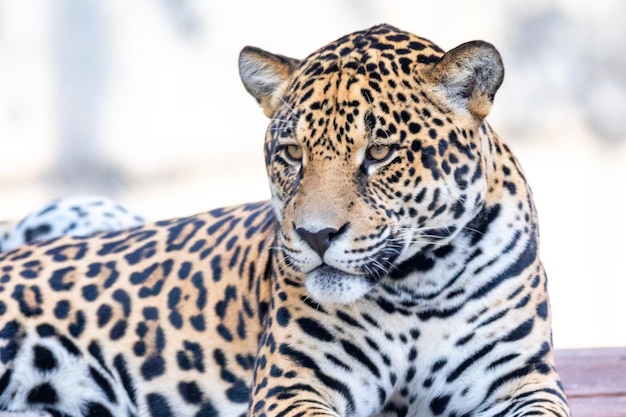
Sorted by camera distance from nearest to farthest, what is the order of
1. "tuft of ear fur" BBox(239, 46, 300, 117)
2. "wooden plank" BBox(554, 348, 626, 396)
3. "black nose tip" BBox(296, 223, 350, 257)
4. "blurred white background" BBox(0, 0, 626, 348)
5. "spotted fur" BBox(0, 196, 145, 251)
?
"black nose tip" BBox(296, 223, 350, 257)
"tuft of ear fur" BBox(239, 46, 300, 117)
"wooden plank" BBox(554, 348, 626, 396)
"spotted fur" BBox(0, 196, 145, 251)
"blurred white background" BBox(0, 0, 626, 348)

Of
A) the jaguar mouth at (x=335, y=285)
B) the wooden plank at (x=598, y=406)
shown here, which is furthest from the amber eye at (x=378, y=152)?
the wooden plank at (x=598, y=406)

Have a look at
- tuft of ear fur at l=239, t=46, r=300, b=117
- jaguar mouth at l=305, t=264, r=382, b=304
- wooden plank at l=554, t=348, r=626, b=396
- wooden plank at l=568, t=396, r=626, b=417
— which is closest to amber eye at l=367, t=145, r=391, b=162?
jaguar mouth at l=305, t=264, r=382, b=304

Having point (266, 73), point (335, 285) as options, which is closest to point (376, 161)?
point (335, 285)

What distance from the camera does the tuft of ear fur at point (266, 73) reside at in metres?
5.26

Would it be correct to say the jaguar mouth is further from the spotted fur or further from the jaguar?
the spotted fur

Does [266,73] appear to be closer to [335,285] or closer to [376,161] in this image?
[376,161]

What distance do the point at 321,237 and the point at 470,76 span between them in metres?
0.80

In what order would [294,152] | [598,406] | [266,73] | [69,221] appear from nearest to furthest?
1. [294,152]
2. [266,73]
3. [598,406]
4. [69,221]

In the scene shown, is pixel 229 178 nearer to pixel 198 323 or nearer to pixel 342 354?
pixel 198 323

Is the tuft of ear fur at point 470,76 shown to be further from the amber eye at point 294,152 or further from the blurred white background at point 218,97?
the blurred white background at point 218,97

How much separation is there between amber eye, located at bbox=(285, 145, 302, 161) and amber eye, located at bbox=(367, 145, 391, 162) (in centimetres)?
27

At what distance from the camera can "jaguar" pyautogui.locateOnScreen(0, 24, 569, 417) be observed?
4762 millimetres

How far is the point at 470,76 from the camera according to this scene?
A: 15.9 ft

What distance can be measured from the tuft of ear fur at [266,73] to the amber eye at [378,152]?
23.7 inches
